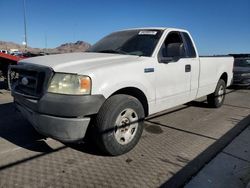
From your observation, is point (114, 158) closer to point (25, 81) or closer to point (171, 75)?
point (25, 81)

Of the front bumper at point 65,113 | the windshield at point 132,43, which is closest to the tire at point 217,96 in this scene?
the windshield at point 132,43

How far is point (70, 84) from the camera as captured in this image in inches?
134

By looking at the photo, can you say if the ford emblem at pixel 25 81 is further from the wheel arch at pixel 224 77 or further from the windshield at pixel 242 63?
the windshield at pixel 242 63

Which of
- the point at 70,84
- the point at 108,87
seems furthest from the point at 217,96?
the point at 70,84

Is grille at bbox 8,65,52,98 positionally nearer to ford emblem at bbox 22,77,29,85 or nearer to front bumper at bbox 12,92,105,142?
ford emblem at bbox 22,77,29,85

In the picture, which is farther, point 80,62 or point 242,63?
point 242,63

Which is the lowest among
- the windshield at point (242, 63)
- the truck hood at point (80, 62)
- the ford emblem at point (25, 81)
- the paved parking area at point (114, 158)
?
the paved parking area at point (114, 158)

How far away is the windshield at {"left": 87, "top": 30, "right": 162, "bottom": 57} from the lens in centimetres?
463

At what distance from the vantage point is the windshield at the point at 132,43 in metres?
4.63

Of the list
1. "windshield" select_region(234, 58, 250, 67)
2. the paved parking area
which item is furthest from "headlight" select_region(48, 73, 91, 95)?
"windshield" select_region(234, 58, 250, 67)

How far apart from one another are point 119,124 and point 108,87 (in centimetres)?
57

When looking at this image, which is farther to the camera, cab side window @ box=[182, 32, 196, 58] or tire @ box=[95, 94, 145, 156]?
cab side window @ box=[182, 32, 196, 58]

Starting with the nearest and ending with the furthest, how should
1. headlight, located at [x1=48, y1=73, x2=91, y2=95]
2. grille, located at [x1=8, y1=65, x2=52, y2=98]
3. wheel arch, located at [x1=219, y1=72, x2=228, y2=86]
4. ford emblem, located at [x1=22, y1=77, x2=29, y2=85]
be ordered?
headlight, located at [x1=48, y1=73, x2=91, y2=95] → grille, located at [x1=8, y1=65, x2=52, y2=98] → ford emblem, located at [x1=22, y1=77, x2=29, y2=85] → wheel arch, located at [x1=219, y1=72, x2=228, y2=86]

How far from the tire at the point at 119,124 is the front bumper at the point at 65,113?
164 millimetres
